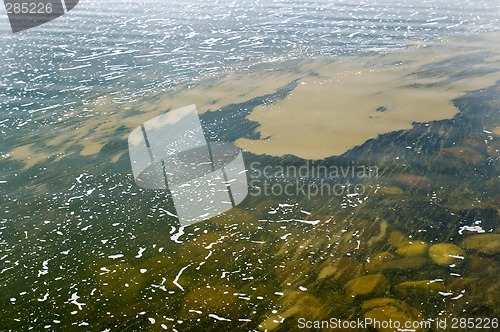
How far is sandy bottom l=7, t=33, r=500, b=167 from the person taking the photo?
6457 millimetres

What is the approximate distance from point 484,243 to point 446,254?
14.5 inches

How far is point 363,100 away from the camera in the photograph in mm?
7145

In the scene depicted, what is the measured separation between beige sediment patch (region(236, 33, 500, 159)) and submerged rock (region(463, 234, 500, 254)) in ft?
6.43

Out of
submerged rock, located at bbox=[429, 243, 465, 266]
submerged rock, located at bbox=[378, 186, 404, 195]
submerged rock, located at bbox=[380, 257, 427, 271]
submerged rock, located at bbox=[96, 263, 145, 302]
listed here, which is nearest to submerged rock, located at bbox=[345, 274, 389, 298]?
submerged rock, located at bbox=[380, 257, 427, 271]

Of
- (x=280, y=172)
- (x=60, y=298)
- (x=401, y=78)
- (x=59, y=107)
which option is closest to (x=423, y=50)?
(x=401, y=78)

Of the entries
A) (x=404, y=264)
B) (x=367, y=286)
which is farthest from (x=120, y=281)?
(x=404, y=264)

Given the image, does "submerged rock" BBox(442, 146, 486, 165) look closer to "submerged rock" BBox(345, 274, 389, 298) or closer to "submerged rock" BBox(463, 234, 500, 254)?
"submerged rock" BBox(463, 234, 500, 254)

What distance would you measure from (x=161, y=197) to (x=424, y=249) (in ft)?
8.89

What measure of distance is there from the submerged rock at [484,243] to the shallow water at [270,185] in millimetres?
17

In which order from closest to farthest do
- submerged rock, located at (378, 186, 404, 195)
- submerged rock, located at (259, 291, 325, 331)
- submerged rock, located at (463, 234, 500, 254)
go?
1. submerged rock, located at (259, 291, 325, 331)
2. submerged rock, located at (463, 234, 500, 254)
3. submerged rock, located at (378, 186, 404, 195)

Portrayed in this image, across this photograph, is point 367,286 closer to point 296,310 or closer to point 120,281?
point 296,310

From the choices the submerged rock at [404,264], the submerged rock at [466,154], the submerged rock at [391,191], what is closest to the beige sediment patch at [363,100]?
the submerged rock at [466,154]

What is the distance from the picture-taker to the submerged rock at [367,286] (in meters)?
3.97

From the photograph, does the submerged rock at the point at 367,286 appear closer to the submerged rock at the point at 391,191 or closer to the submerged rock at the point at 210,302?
the submerged rock at the point at 210,302
